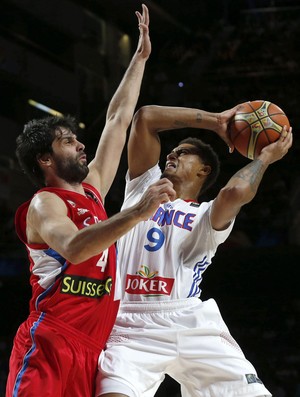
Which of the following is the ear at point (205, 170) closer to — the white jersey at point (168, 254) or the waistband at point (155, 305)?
the white jersey at point (168, 254)

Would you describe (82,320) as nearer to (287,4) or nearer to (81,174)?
(81,174)

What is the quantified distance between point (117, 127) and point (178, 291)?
1110mm

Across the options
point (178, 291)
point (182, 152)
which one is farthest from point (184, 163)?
point (178, 291)

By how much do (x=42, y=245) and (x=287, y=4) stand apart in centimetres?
1458

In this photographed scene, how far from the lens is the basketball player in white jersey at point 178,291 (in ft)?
13.2

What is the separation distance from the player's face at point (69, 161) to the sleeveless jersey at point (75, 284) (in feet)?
0.33

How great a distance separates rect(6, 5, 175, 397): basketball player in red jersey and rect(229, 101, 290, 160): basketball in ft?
3.02

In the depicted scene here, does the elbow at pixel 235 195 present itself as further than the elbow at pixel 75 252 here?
Yes

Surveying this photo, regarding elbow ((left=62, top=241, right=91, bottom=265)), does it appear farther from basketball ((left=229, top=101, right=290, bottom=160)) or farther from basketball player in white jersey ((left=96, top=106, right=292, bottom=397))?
basketball ((left=229, top=101, right=290, bottom=160))

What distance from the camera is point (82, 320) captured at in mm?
3771

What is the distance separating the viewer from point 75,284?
378 cm

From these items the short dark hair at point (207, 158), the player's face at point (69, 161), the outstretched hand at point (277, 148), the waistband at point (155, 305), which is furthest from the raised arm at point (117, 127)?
the outstretched hand at point (277, 148)

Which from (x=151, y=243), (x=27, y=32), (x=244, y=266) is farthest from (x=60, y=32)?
(x=151, y=243)

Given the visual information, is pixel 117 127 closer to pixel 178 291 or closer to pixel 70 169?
pixel 70 169
